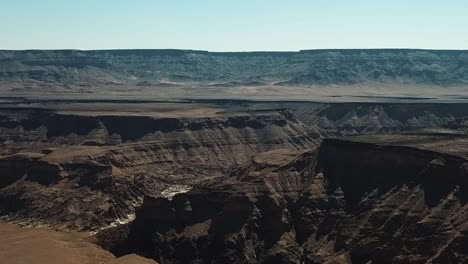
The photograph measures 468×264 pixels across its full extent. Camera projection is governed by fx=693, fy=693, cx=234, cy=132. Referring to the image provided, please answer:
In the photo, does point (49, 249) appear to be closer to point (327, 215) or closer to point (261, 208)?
point (261, 208)

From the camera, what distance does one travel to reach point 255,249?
305 feet

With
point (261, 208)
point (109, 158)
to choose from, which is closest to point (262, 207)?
point (261, 208)

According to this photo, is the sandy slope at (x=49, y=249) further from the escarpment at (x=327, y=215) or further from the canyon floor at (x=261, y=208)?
the escarpment at (x=327, y=215)

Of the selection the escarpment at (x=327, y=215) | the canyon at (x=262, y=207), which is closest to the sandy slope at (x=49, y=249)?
the canyon at (x=262, y=207)

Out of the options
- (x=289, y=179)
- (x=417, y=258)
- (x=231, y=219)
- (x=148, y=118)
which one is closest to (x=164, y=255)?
(x=231, y=219)

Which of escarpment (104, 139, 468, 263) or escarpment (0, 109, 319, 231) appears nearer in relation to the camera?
escarpment (104, 139, 468, 263)

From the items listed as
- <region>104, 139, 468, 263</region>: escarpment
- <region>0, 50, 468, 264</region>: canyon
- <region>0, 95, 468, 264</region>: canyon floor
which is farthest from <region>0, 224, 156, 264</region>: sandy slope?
<region>104, 139, 468, 263</region>: escarpment

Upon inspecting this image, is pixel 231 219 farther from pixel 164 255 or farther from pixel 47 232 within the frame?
pixel 47 232

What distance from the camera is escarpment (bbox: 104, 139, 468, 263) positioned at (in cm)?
8262

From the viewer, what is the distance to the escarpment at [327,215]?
82.6 metres

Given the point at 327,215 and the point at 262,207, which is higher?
the point at 262,207

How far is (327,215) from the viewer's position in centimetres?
9556

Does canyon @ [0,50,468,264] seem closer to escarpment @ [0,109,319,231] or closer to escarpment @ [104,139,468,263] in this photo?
escarpment @ [104,139,468,263]

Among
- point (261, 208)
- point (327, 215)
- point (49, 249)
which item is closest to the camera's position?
point (327, 215)
